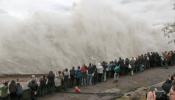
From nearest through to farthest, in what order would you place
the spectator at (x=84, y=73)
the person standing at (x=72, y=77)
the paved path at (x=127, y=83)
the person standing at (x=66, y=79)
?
the paved path at (x=127, y=83) → the person standing at (x=66, y=79) → the person standing at (x=72, y=77) → the spectator at (x=84, y=73)

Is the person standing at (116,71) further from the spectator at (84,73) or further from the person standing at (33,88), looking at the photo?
the person standing at (33,88)

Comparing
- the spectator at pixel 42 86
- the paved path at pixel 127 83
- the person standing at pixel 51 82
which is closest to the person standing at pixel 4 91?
the spectator at pixel 42 86

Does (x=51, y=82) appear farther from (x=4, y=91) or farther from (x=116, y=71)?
(x=116, y=71)

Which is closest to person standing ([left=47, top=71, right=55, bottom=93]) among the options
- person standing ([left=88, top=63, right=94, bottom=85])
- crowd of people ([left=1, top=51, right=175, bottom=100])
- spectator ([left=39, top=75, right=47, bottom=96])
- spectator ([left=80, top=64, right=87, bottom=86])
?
crowd of people ([left=1, top=51, right=175, bottom=100])

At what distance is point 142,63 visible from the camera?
3656cm

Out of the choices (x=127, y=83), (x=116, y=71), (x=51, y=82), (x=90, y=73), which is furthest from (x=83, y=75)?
(x=127, y=83)

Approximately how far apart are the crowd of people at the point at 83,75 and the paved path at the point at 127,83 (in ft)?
1.60

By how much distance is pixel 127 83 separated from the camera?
32.7 m

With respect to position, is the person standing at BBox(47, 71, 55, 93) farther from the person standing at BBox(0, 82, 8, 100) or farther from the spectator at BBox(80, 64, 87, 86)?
the person standing at BBox(0, 82, 8, 100)

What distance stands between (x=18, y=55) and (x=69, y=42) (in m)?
8.12

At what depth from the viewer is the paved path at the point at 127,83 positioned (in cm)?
2850

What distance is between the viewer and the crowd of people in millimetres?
26453

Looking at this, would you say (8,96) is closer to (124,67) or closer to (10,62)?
(124,67)

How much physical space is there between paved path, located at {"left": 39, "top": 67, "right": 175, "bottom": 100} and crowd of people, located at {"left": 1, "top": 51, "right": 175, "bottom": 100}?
0.49m
